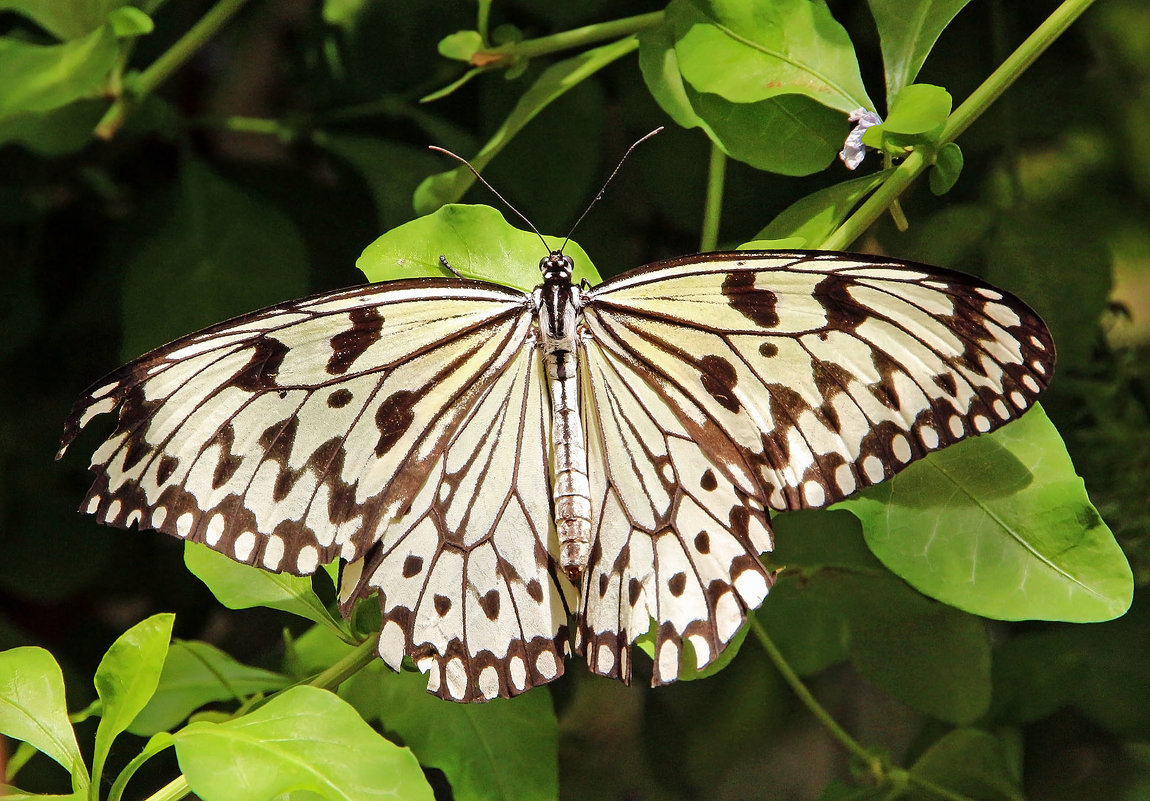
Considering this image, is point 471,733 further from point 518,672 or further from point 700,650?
point 700,650

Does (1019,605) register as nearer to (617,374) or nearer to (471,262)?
(617,374)

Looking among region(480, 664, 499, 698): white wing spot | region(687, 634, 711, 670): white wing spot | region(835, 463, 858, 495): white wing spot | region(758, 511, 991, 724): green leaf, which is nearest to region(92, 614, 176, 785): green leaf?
region(480, 664, 499, 698): white wing spot

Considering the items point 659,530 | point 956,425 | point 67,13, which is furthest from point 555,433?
point 67,13

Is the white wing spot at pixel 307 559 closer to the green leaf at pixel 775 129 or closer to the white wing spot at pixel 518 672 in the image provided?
the white wing spot at pixel 518 672

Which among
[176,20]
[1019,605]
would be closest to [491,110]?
[176,20]

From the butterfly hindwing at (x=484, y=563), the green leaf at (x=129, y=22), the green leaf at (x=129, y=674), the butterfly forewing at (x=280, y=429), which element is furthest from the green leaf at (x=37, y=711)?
the green leaf at (x=129, y=22)
